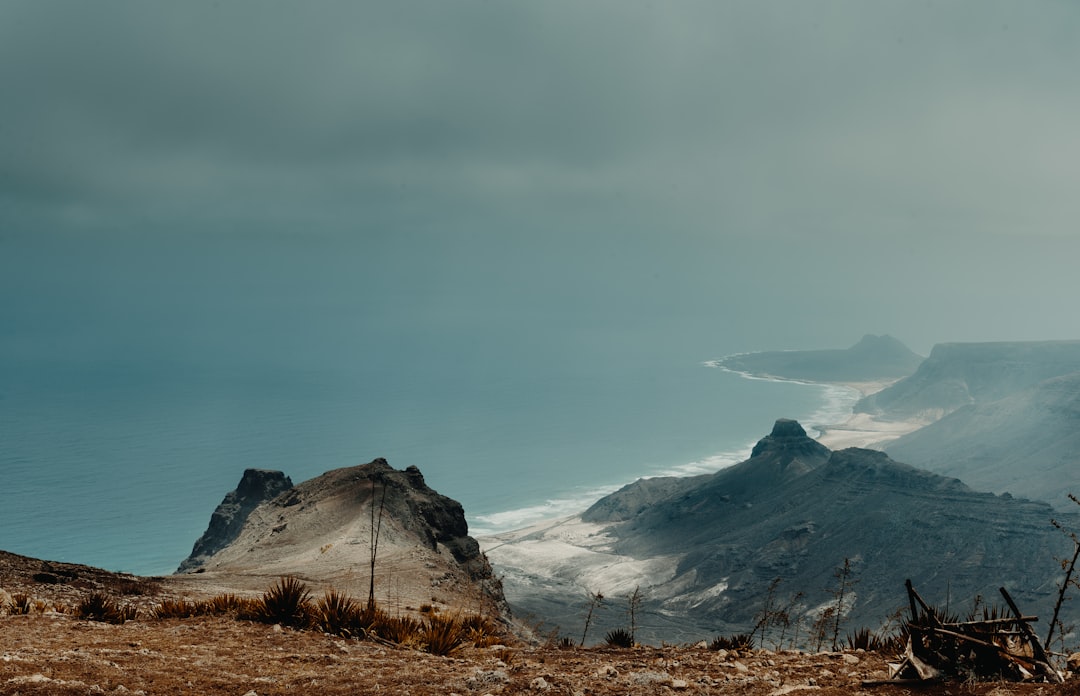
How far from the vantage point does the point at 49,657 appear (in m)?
7.58

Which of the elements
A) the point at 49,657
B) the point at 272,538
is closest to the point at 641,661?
the point at 49,657

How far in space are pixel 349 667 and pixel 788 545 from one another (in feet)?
420

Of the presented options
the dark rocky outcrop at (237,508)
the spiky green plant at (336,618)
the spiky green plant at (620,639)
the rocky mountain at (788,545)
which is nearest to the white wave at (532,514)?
the rocky mountain at (788,545)

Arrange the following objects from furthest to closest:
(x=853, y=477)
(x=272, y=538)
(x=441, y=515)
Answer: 1. (x=853, y=477)
2. (x=441, y=515)
3. (x=272, y=538)

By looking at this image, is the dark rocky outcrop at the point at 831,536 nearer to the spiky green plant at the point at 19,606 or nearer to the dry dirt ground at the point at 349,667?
the dry dirt ground at the point at 349,667

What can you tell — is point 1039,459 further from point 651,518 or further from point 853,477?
point 651,518

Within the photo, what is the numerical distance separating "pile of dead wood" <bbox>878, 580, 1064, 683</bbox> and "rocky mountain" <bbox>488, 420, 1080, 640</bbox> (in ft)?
275

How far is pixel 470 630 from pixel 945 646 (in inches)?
259

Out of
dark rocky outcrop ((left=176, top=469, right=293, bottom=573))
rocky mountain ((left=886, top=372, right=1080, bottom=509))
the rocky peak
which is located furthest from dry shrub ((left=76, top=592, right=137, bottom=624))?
rocky mountain ((left=886, top=372, right=1080, bottom=509))

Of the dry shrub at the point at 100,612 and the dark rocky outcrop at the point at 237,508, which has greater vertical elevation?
the dark rocky outcrop at the point at 237,508

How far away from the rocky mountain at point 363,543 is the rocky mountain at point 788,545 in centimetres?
4851

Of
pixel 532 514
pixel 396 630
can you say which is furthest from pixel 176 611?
pixel 532 514

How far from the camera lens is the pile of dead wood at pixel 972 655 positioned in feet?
20.5

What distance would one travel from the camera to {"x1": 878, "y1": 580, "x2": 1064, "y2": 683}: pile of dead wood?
6234 millimetres
